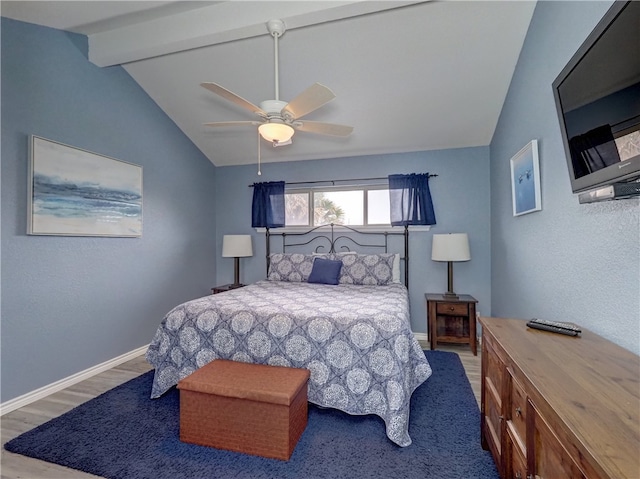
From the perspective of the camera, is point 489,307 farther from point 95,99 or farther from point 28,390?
point 95,99

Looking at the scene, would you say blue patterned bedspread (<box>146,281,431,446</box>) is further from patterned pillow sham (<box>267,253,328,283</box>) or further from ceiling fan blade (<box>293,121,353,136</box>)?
ceiling fan blade (<box>293,121,353,136</box>)

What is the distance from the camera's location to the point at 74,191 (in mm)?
2699

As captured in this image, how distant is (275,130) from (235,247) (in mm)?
2322

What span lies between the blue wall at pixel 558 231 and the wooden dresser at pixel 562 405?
8.0 inches

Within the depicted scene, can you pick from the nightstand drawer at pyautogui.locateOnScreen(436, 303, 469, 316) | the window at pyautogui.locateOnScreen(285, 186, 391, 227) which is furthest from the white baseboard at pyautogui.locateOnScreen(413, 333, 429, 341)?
the window at pyautogui.locateOnScreen(285, 186, 391, 227)

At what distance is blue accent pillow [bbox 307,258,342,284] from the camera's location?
3564 millimetres

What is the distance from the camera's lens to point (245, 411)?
174 cm

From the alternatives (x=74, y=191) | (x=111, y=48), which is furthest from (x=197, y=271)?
(x=111, y=48)

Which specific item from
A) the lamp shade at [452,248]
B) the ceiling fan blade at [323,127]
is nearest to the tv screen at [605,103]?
the ceiling fan blade at [323,127]

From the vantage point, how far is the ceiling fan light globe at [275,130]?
224cm

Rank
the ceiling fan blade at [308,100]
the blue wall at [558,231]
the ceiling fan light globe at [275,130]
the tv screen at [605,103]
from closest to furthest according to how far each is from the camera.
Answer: the tv screen at [605,103] → the blue wall at [558,231] → the ceiling fan blade at [308,100] → the ceiling fan light globe at [275,130]

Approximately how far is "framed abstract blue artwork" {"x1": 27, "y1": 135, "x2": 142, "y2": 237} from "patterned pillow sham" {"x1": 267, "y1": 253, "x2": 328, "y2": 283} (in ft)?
5.24

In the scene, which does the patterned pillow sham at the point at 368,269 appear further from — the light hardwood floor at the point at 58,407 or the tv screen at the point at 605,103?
the tv screen at the point at 605,103

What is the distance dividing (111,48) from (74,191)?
133cm
